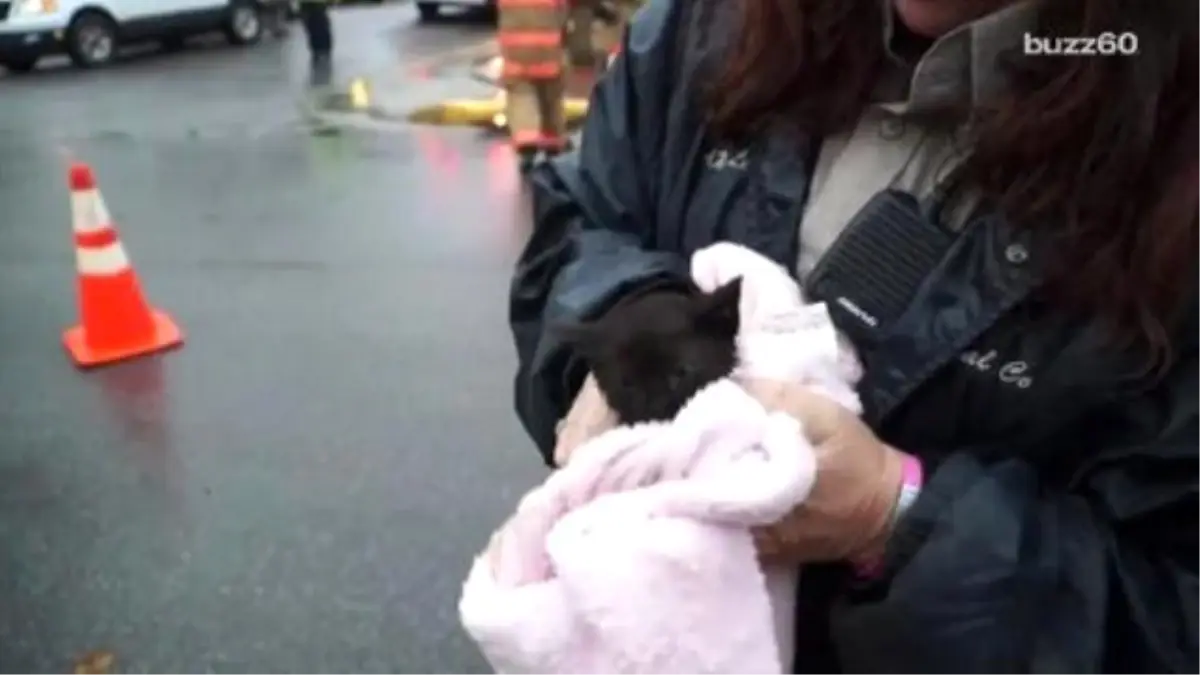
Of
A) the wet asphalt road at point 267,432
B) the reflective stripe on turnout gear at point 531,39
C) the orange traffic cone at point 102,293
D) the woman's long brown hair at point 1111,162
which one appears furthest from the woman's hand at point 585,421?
the reflective stripe on turnout gear at point 531,39

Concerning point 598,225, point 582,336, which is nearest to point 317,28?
point 598,225

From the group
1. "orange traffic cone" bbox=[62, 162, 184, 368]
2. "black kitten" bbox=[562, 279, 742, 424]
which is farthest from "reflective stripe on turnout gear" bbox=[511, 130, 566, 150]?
"black kitten" bbox=[562, 279, 742, 424]

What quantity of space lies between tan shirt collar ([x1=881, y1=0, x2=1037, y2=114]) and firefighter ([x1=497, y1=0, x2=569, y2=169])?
26.1 feet

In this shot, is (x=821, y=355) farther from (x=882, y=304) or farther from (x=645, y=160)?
(x=645, y=160)

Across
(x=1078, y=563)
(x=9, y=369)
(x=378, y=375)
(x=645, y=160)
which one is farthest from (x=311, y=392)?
(x=1078, y=563)

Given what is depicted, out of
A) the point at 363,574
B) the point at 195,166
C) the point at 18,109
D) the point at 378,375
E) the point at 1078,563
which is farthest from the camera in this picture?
the point at 18,109

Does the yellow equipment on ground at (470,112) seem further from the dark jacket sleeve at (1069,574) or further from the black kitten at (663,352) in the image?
the dark jacket sleeve at (1069,574)

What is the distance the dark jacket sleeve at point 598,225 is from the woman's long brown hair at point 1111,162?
1.19ft

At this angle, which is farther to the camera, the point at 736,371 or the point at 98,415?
the point at 98,415

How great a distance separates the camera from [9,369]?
6043 millimetres

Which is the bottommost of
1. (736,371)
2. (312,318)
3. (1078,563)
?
(312,318)

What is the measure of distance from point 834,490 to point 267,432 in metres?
4.17

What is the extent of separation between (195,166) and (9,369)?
4.85 m

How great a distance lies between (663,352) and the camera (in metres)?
1.42
